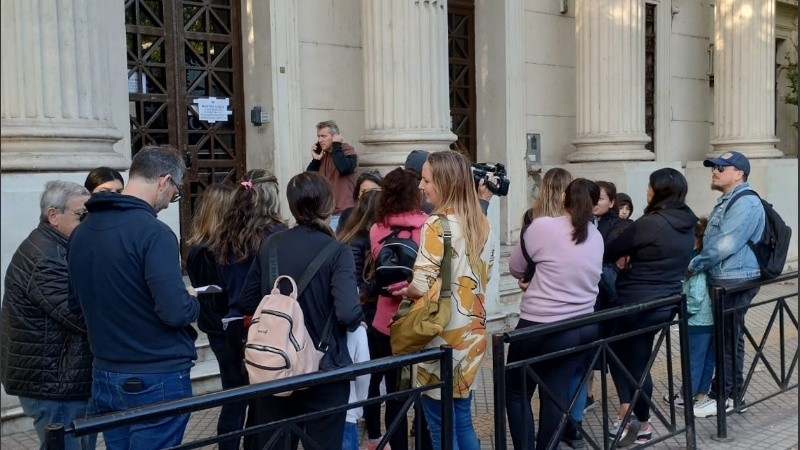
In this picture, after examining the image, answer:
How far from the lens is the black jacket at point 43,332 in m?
3.71

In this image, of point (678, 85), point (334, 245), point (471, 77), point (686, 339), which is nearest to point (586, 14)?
point (471, 77)

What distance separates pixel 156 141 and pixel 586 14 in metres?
5.92

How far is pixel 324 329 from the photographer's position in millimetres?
3768

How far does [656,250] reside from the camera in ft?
17.1

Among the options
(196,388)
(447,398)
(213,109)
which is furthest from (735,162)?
(213,109)

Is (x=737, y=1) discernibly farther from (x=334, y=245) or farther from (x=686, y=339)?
(x=334, y=245)

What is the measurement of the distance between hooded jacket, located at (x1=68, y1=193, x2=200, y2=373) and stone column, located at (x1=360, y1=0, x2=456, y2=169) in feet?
16.2

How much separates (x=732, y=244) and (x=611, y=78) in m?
5.38

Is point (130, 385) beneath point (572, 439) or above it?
above

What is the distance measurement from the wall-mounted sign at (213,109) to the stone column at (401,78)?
5.08 feet

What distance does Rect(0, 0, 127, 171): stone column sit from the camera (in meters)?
5.63

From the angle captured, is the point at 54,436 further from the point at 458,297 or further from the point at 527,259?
the point at 527,259

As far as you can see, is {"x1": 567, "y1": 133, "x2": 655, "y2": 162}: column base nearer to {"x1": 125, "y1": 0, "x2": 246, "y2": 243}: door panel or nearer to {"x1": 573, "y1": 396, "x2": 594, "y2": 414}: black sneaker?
{"x1": 125, "y1": 0, "x2": 246, "y2": 243}: door panel

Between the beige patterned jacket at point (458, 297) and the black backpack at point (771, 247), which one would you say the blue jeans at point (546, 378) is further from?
the black backpack at point (771, 247)
